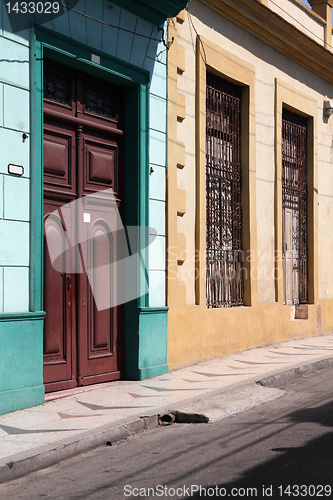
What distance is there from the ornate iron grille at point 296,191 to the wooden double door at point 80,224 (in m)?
5.04

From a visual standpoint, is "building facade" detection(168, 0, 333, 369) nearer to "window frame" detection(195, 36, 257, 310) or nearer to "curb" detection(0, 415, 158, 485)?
"window frame" detection(195, 36, 257, 310)

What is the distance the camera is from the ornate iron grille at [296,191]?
43.7ft

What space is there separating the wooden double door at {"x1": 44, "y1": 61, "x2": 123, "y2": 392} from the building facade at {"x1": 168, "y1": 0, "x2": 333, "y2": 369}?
38.3 inches

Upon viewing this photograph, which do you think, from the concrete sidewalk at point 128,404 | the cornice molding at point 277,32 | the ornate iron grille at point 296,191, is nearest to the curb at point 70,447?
the concrete sidewalk at point 128,404

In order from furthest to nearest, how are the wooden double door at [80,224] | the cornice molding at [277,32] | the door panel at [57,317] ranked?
the cornice molding at [277,32], the wooden double door at [80,224], the door panel at [57,317]

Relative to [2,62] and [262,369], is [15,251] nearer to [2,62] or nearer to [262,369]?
[2,62]

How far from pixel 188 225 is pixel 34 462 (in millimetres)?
5408

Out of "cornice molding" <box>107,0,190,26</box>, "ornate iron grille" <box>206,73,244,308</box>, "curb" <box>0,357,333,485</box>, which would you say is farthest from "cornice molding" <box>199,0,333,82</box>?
"curb" <box>0,357,333,485</box>

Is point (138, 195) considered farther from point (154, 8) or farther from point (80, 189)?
point (154, 8)

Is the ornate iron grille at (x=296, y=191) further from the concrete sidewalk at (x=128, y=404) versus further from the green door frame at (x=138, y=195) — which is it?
the green door frame at (x=138, y=195)

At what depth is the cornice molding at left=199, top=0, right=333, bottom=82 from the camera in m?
11.2

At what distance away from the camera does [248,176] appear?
11.6m

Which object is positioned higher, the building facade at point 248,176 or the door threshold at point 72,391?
the building facade at point 248,176

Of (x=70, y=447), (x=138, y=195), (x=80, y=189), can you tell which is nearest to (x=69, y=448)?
(x=70, y=447)
